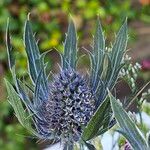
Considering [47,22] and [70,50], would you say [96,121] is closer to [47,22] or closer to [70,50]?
[70,50]

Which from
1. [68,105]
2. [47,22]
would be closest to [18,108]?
[68,105]

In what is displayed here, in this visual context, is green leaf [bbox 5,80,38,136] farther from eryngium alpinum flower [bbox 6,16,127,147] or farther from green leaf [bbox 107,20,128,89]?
green leaf [bbox 107,20,128,89]

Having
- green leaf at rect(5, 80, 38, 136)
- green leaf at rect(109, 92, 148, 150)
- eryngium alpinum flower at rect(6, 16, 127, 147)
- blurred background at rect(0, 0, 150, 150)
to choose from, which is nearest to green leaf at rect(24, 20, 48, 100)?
eryngium alpinum flower at rect(6, 16, 127, 147)

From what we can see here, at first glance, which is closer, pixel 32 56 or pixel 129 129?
pixel 129 129

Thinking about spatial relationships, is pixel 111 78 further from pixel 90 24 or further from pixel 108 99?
pixel 90 24

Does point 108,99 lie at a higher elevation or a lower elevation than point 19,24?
lower

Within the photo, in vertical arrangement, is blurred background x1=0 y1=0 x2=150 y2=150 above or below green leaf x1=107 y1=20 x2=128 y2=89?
above

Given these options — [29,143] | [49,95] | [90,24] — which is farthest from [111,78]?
[90,24]
